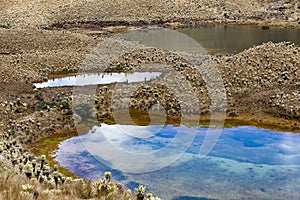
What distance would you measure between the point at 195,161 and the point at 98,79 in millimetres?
19314

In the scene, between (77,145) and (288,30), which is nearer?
(77,145)

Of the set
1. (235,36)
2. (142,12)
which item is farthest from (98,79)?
(142,12)

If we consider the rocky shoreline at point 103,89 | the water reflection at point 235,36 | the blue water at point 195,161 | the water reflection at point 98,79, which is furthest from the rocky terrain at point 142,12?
the blue water at point 195,161

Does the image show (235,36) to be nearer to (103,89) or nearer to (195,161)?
(103,89)

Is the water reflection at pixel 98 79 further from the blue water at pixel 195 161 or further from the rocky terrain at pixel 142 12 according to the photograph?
the rocky terrain at pixel 142 12

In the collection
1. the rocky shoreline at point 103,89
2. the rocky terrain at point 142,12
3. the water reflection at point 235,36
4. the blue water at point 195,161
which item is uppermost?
the rocky terrain at point 142,12

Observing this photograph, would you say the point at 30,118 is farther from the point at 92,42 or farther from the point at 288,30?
the point at 288,30

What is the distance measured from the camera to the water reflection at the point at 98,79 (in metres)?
36.6

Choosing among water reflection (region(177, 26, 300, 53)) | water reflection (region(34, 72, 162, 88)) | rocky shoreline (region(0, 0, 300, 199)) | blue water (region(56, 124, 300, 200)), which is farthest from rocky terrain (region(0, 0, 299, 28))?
blue water (region(56, 124, 300, 200))

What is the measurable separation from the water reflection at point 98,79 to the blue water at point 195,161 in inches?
464

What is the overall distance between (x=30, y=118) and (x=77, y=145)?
16.1 feet

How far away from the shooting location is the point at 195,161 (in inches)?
798

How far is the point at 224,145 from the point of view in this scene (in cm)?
2211

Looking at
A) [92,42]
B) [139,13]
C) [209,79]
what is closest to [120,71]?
[209,79]
